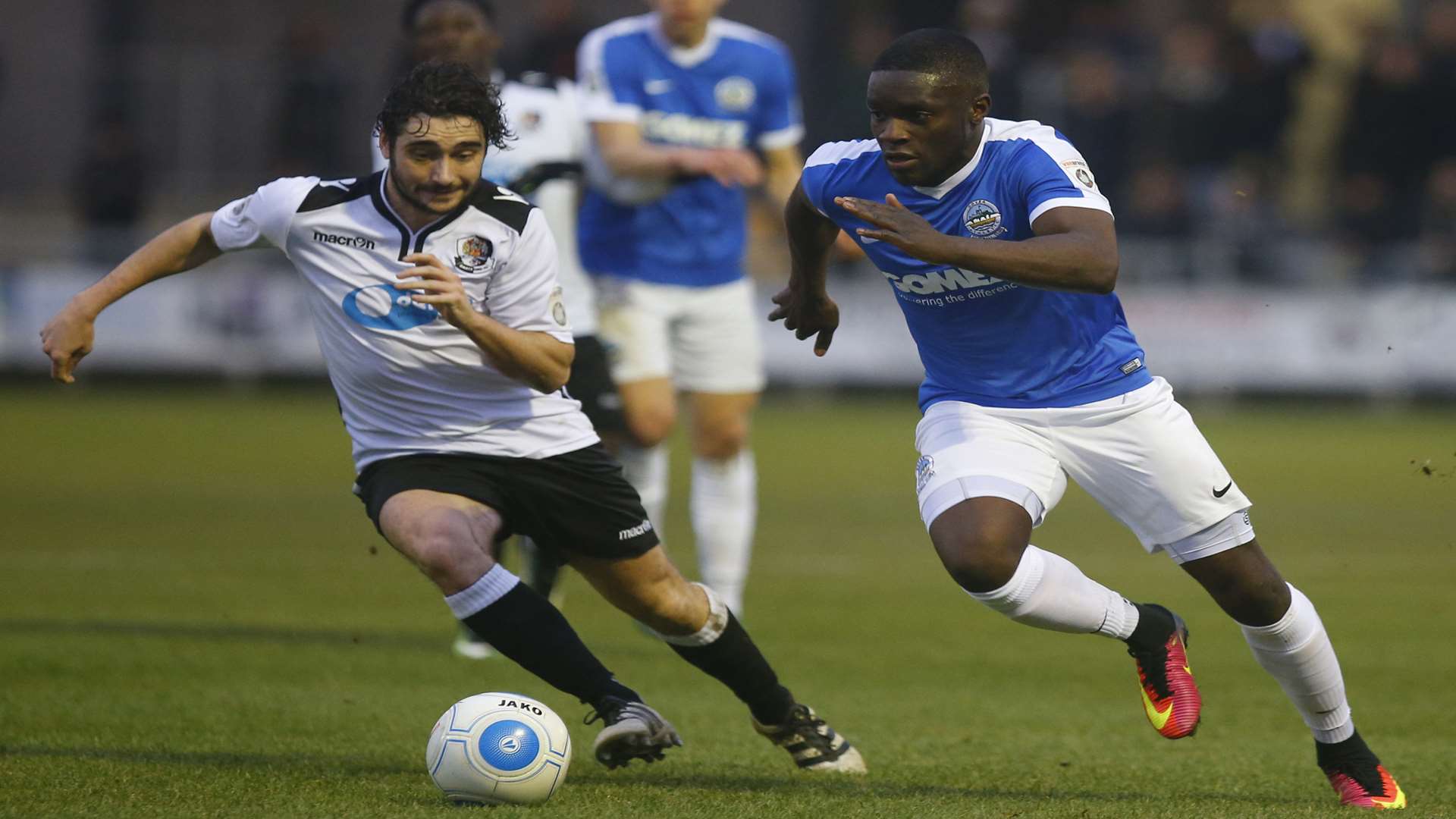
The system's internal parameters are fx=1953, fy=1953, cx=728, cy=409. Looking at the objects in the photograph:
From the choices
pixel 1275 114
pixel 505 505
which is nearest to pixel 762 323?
pixel 1275 114

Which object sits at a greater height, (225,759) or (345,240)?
(345,240)

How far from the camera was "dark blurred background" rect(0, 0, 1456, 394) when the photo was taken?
1816cm

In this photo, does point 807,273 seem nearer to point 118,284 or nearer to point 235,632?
point 118,284

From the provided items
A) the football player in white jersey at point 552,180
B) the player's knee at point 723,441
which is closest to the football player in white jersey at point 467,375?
the football player in white jersey at point 552,180

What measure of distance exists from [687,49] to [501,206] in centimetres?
320

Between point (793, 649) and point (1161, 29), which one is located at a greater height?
point (1161, 29)

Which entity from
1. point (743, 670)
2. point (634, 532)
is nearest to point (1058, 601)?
point (743, 670)

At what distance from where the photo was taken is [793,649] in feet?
25.5

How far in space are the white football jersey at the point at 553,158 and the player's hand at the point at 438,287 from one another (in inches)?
98.7

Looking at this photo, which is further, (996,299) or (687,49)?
(687,49)

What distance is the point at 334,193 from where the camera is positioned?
5.25 metres

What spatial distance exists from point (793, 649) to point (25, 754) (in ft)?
10.7

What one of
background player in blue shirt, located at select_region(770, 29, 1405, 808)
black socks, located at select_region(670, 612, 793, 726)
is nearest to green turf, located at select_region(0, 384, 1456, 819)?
black socks, located at select_region(670, 612, 793, 726)

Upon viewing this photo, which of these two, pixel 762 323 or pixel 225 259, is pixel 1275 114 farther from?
pixel 225 259
